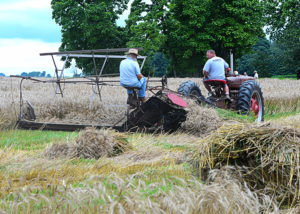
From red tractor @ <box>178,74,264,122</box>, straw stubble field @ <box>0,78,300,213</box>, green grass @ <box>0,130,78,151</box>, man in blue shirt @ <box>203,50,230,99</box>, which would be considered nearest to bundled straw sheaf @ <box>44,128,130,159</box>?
straw stubble field @ <box>0,78,300,213</box>

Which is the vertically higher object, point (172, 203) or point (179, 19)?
point (179, 19)

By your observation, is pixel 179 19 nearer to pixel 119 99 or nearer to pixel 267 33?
pixel 267 33

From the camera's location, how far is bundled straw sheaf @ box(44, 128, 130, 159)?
6.09m

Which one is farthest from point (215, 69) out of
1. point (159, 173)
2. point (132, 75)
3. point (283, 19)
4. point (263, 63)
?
point (263, 63)

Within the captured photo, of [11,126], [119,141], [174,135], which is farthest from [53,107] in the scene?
[119,141]

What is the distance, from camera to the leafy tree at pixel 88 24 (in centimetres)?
4041

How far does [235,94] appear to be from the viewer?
1154cm

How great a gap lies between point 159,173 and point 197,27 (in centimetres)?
3714

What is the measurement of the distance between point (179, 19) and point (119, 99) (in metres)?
31.2

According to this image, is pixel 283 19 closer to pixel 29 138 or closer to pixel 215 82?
pixel 215 82

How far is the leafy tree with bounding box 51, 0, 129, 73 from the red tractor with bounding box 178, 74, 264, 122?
2933 centimetres

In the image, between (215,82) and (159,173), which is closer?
(159,173)

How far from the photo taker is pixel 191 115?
934 centimetres

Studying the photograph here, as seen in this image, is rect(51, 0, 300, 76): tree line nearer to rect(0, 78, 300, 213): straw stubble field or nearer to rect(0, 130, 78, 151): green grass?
rect(0, 130, 78, 151): green grass
